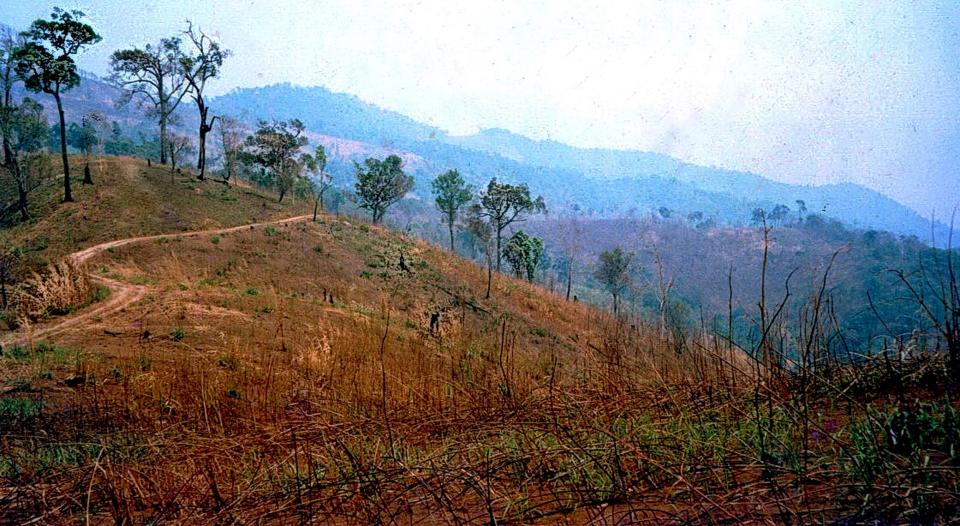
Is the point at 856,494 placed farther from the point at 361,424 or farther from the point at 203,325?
the point at 203,325

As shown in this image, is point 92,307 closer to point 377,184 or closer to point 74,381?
point 74,381

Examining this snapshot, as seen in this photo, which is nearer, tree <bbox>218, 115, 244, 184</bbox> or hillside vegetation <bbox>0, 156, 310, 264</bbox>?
hillside vegetation <bbox>0, 156, 310, 264</bbox>

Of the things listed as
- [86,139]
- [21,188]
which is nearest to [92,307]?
[21,188]

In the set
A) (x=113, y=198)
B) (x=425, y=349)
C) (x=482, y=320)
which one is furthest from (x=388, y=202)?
(x=425, y=349)

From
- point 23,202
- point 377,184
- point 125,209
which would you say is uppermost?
point 377,184

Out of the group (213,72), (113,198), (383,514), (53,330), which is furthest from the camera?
(213,72)

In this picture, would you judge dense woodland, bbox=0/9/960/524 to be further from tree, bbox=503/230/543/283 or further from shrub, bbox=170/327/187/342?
tree, bbox=503/230/543/283

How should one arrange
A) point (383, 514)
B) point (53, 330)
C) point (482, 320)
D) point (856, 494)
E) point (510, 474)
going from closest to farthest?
point (856, 494) < point (383, 514) < point (510, 474) < point (53, 330) < point (482, 320)

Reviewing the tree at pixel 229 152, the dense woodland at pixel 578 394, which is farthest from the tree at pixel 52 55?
the tree at pixel 229 152

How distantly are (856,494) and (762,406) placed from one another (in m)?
1.63

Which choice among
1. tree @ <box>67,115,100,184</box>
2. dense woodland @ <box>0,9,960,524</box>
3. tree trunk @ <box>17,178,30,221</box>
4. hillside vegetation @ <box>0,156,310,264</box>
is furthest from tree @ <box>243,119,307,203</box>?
Result: tree trunk @ <box>17,178,30,221</box>

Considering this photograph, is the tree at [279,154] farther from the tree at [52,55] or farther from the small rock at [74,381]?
the small rock at [74,381]

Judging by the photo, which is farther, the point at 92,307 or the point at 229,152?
the point at 229,152

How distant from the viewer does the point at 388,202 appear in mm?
55625
